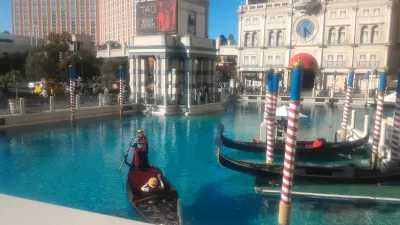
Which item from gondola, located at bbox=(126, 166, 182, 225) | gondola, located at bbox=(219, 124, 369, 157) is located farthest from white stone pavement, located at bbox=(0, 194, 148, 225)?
gondola, located at bbox=(219, 124, 369, 157)

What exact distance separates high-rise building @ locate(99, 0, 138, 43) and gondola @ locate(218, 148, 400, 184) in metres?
65.4

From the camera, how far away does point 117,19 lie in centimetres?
7494

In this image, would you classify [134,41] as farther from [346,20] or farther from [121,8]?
[121,8]

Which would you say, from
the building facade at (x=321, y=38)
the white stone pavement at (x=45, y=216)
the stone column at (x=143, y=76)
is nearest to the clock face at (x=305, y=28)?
the building facade at (x=321, y=38)

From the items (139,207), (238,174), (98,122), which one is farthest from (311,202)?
(98,122)

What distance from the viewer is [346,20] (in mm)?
37000

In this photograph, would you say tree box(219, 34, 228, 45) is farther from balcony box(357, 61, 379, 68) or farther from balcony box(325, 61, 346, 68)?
balcony box(357, 61, 379, 68)

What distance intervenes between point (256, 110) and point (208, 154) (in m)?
14.9

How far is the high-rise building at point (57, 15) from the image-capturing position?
79.8 m

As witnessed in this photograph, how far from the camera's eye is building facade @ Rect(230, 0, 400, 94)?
35719mm

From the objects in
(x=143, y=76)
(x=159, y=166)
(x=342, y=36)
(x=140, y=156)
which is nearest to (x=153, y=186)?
(x=140, y=156)

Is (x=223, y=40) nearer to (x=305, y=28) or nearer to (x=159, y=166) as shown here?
(x=305, y=28)

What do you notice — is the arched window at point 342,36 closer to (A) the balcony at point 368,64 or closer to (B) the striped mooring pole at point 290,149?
(A) the balcony at point 368,64

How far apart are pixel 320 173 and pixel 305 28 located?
107 ft
